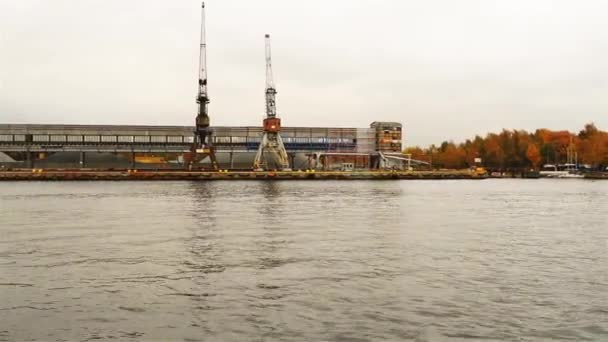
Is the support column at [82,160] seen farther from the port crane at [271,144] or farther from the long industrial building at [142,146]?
the port crane at [271,144]

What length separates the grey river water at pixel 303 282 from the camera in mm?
9727

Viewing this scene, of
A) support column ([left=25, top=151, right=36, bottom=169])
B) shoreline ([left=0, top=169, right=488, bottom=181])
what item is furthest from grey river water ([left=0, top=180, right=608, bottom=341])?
support column ([left=25, top=151, right=36, bottom=169])

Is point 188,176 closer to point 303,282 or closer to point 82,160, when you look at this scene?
point 82,160

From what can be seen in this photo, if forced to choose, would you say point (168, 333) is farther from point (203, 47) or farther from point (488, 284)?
point (203, 47)

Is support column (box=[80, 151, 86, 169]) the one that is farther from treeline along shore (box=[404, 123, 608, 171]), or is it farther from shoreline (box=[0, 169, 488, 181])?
treeline along shore (box=[404, 123, 608, 171])

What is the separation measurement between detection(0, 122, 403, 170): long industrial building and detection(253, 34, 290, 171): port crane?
48.5ft

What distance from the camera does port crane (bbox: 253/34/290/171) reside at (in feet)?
335

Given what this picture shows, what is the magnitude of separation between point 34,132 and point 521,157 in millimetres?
109077

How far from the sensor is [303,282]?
1321 cm

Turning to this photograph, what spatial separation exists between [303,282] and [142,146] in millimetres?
116436

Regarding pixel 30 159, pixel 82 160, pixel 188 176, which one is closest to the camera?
pixel 188 176

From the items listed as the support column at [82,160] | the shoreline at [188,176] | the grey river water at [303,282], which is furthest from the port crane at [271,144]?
the grey river water at [303,282]

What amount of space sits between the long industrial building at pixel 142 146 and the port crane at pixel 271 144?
1479cm

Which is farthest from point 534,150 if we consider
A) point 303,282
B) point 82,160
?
point 303,282
